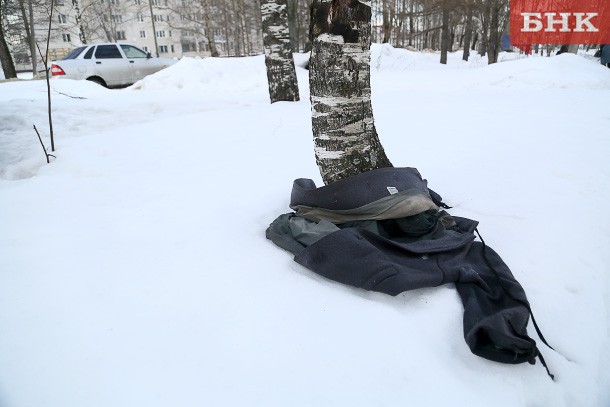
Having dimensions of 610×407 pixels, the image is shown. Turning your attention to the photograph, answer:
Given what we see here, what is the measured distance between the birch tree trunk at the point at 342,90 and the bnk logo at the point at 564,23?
36.9ft

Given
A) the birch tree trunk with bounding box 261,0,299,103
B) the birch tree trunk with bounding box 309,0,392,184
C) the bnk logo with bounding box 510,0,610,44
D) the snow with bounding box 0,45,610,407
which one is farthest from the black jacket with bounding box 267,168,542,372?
the bnk logo with bounding box 510,0,610,44

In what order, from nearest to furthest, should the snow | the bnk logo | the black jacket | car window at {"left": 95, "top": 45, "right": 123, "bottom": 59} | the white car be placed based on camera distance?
the snow, the black jacket, the white car, car window at {"left": 95, "top": 45, "right": 123, "bottom": 59}, the bnk logo

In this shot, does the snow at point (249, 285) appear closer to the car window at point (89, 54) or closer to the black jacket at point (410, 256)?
the black jacket at point (410, 256)

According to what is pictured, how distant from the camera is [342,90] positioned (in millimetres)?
1983

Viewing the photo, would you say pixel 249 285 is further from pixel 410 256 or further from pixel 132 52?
pixel 132 52

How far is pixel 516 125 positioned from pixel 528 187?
1.91 meters

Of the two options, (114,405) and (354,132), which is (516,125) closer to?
(354,132)

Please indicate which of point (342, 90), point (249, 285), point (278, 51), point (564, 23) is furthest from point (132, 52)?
point (564, 23)

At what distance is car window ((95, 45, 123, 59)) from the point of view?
31.6ft

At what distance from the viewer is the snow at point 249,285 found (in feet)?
3.75

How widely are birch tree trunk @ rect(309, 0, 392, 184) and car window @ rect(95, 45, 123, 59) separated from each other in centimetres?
979

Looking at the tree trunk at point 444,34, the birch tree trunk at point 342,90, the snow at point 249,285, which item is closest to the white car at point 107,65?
the snow at point 249,285

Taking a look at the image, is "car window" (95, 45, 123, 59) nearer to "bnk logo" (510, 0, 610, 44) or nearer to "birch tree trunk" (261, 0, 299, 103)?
"birch tree trunk" (261, 0, 299, 103)

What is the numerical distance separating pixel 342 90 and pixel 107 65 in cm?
995
